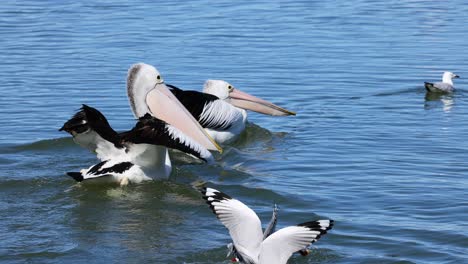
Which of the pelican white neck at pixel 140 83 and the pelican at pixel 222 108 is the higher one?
the pelican white neck at pixel 140 83

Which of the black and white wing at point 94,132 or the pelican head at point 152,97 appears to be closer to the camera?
the black and white wing at point 94,132

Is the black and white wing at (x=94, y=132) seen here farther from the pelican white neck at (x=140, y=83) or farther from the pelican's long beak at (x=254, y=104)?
the pelican's long beak at (x=254, y=104)

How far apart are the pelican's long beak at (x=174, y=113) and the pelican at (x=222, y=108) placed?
277 millimetres

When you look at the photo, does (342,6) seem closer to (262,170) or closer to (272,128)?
(272,128)

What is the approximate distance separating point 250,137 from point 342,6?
7.83 metres

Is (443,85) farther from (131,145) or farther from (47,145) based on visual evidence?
(131,145)

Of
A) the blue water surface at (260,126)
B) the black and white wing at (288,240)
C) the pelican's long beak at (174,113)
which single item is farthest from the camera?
the pelican's long beak at (174,113)

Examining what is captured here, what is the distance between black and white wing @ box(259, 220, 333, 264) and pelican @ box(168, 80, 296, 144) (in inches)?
157

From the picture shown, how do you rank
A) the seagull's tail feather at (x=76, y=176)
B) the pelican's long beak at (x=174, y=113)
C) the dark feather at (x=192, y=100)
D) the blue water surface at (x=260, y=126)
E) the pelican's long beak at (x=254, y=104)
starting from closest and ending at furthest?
the blue water surface at (x=260, y=126) → the seagull's tail feather at (x=76, y=176) → the pelican's long beak at (x=174, y=113) → the dark feather at (x=192, y=100) → the pelican's long beak at (x=254, y=104)

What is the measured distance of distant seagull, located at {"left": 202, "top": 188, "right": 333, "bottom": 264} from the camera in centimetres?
526

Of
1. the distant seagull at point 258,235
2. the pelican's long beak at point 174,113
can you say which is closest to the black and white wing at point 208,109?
the pelican's long beak at point 174,113

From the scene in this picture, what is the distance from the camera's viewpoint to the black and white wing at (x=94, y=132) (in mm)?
7414

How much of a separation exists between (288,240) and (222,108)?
14.1 ft

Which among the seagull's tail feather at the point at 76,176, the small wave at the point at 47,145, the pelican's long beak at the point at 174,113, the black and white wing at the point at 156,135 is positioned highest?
the black and white wing at the point at 156,135
